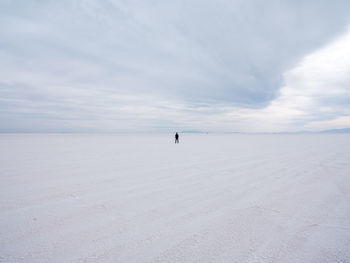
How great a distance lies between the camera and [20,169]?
295 inches

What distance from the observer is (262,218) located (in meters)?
3.46

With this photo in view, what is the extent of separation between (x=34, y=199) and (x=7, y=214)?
A: 77 cm

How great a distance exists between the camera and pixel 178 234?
9.62 feet

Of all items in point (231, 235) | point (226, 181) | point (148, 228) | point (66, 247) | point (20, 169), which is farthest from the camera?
point (20, 169)

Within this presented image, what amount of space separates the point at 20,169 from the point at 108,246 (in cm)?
716

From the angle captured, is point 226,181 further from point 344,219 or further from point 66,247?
point 66,247

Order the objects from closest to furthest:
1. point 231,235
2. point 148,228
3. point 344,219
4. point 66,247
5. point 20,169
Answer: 1. point 66,247
2. point 231,235
3. point 148,228
4. point 344,219
5. point 20,169

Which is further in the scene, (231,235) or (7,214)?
(7,214)

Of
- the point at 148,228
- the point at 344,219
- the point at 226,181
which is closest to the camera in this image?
the point at 148,228

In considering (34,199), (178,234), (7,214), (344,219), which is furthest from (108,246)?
(344,219)

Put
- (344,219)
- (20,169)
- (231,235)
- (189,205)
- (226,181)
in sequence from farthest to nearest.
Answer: (20,169) → (226,181) → (189,205) → (344,219) → (231,235)

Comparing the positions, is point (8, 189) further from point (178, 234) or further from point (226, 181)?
point (226, 181)

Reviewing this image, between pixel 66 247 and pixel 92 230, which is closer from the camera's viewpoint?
pixel 66 247

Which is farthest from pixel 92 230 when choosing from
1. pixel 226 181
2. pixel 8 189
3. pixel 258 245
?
pixel 226 181
